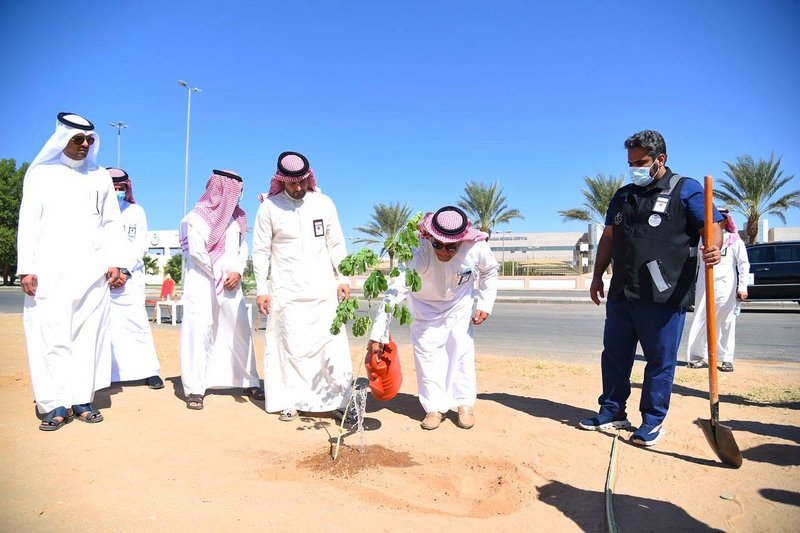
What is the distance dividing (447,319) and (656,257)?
62.3 inches

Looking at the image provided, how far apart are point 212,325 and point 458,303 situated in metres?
2.22

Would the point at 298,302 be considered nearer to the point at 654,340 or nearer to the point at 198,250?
the point at 198,250

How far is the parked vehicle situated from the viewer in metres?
15.2

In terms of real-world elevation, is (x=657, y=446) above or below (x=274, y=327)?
below

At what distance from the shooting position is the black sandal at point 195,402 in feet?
15.9


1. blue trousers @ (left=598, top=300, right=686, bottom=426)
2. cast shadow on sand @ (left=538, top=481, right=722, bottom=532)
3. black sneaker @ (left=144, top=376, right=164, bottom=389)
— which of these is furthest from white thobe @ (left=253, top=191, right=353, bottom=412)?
blue trousers @ (left=598, top=300, right=686, bottom=426)

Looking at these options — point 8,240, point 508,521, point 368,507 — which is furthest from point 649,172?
point 8,240

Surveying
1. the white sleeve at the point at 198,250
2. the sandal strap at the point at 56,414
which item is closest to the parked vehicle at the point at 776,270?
the white sleeve at the point at 198,250

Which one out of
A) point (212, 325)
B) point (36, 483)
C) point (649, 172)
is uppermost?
point (649, 172)

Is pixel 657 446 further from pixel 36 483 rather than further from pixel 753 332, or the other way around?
pixel 753 332

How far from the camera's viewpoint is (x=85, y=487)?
305 cm

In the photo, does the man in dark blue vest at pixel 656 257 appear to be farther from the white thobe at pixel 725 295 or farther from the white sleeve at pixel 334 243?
the white thobe at pixel 725 295

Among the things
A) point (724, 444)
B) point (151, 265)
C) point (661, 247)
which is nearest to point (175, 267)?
point (151, 265)

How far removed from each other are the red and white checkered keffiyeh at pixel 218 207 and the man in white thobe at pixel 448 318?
1.79 meters
